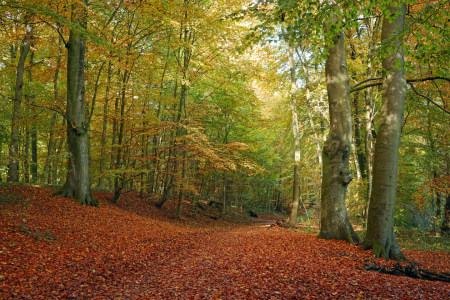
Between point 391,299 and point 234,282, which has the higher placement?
point 391,299

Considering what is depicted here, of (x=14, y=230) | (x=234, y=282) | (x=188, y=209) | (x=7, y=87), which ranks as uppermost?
(x=7, y=87)

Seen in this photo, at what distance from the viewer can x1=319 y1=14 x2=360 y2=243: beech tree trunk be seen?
7.78 meters

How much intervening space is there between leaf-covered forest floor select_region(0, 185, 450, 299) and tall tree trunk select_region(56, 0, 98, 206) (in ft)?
4.38

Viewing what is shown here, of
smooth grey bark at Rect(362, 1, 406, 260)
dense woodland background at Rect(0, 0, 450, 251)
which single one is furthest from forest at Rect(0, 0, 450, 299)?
dense woodland background at Rect(0, 0, 450, 251)

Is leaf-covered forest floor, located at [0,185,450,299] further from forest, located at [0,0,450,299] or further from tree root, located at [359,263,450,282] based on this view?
tree root, located at [359,263,450,282]

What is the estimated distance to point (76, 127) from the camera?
9883mm

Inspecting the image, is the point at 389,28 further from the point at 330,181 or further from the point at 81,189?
the point at 81,189

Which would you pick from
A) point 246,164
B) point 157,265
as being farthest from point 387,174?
point 246,164

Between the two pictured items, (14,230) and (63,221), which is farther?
(63,221)

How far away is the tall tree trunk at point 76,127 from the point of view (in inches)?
391

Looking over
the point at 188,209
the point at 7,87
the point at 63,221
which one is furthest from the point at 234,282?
the point at 7,87

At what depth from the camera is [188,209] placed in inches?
717

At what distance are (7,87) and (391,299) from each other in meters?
19.8

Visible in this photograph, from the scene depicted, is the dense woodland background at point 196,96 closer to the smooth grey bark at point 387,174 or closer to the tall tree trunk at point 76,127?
the tall tree trunk at point 76,127
